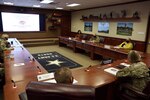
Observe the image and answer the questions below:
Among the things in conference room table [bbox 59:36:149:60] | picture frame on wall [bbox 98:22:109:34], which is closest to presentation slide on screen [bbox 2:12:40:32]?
conference room table [bbox 59:36:149:60]

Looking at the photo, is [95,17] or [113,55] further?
[95,17]

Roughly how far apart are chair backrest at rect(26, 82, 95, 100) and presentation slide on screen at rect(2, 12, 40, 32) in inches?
326

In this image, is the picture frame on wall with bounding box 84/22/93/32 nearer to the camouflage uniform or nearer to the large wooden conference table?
the large wooden conference table

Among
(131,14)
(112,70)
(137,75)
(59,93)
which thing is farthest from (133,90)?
(131,14)

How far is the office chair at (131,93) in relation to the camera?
5.33 feet

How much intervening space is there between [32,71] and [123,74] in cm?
149

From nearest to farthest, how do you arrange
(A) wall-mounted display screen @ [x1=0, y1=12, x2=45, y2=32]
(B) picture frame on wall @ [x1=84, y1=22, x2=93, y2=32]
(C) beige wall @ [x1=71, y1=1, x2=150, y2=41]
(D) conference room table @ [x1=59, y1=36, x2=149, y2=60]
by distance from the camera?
(D) conference room table @ [x1=59, y1=36, x2=149, y2=60], (C) beige wall @ [x1=71, y1=1, x2=150, y2=41], (B) picture frame on wall @ [x1=84, y1=22, x2=93, y2=32], (A) wall-mounted display screen @ [x1=0, y1=12, x2=45, y2=32]

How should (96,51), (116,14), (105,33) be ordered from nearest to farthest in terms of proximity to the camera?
(96,51)
(116,14)
(105,33)

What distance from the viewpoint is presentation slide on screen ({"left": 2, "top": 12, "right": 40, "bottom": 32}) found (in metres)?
7.86

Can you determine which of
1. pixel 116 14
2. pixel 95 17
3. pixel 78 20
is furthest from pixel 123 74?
pixel 78 20

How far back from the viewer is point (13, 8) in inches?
307

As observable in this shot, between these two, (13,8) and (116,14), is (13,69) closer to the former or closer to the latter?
(116,14)

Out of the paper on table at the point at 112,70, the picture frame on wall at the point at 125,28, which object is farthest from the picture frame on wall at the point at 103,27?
the paper on table at the point at 112,70

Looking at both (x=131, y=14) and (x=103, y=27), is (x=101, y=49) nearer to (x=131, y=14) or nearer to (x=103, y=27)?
(x=131, y=14)
